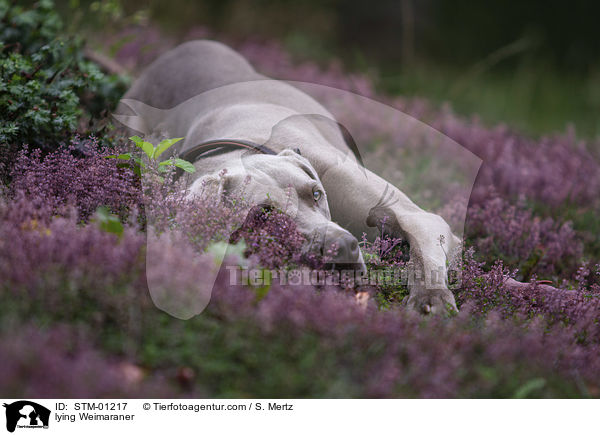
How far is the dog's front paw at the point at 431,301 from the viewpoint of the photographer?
262 centimetres

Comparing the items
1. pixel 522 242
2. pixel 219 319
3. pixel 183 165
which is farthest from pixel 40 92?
pixel 522 242

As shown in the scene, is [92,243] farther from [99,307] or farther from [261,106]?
[261,106]

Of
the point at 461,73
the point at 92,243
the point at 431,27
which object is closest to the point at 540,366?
the point at 92,243

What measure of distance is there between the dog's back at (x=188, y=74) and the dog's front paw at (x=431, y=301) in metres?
2.53

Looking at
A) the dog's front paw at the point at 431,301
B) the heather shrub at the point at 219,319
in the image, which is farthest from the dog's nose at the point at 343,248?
the dog's front paw at the point at 431,301

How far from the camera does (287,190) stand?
2.76m

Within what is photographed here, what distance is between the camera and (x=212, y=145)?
3.29 m

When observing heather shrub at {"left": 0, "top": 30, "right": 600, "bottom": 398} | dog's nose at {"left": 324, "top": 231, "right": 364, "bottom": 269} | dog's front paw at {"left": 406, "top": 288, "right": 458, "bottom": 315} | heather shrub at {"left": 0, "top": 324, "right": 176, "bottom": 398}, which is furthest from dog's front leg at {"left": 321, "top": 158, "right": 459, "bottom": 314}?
heather shrub at {"left": 0, "top": 324, "right": 176, "bottom": 398}

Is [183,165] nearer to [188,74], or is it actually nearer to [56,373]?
[56,373]

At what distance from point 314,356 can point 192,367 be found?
0.40 m

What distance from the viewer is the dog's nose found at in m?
2.44

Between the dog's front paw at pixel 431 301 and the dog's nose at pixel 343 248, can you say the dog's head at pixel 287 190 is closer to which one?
the dog's nose at pixel 343 248
